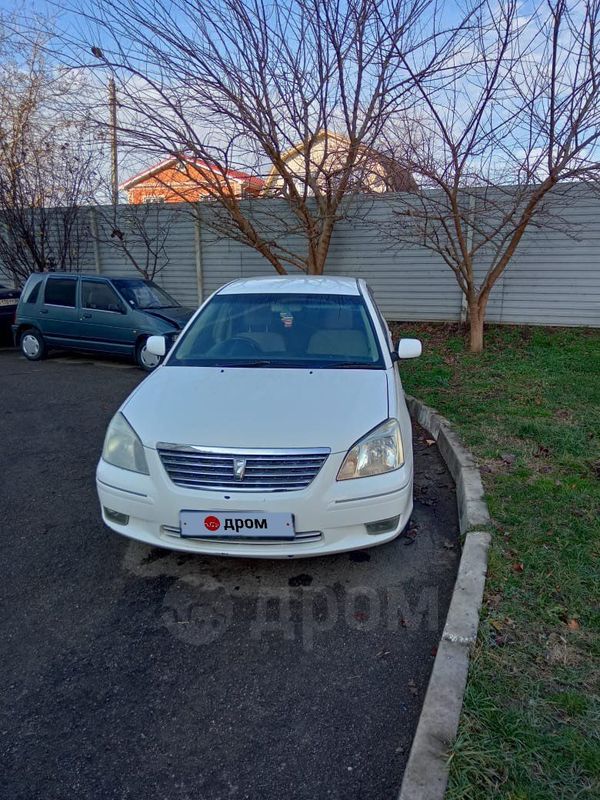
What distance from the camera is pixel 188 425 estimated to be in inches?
113

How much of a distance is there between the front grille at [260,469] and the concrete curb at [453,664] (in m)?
0.95

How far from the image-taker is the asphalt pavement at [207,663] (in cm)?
190

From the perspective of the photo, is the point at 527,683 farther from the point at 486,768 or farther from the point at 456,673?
the point at 486,768

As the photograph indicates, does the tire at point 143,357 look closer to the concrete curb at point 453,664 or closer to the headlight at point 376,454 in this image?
the concrete curb at point 453,664

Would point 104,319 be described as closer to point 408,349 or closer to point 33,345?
point 33,345

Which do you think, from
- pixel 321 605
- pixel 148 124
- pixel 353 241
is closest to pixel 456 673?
pixel 321 605

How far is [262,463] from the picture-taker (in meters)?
2.66

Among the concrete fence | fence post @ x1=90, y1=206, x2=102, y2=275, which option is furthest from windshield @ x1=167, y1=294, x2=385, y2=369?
fence post @ x1=90, y1=206, x2=102, y2=275

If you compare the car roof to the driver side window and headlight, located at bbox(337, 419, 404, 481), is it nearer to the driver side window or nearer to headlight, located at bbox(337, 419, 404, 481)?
headlight, located at bbox(337, 419, 404, 481)

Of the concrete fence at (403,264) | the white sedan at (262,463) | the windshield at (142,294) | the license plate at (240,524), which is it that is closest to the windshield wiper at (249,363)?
the white sedan at (262,463)

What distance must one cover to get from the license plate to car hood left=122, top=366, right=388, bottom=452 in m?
0.35

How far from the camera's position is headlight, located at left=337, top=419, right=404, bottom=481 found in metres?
2.73

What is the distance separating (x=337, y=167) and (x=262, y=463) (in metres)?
7.15

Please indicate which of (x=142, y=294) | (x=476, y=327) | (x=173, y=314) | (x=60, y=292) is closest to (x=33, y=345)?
(x=60, y=292)
